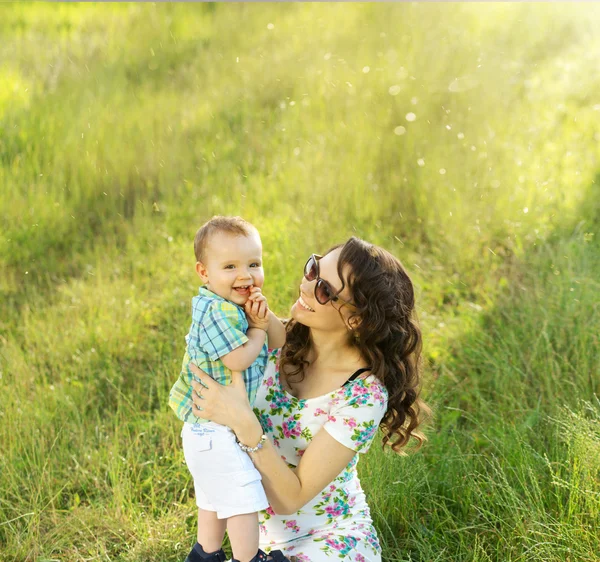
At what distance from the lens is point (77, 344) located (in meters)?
4.66

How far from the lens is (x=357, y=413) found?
264cm

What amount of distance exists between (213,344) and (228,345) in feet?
0.15

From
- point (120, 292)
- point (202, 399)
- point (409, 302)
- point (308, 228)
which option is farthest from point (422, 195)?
point (202, 399)

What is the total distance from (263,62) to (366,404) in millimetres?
5218

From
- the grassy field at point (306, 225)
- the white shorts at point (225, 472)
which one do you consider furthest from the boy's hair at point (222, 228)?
the grassy field at point (306, 225)

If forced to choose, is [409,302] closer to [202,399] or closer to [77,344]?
[202,399]

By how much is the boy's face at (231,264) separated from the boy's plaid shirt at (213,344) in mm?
38

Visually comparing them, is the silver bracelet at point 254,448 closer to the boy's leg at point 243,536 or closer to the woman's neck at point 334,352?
the boy's leg at point 243,536

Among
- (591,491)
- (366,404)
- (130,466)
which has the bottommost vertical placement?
(130,466)

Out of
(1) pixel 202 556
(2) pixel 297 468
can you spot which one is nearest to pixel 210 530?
(1) pixel 202 556

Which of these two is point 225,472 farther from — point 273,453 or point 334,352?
point 334,352

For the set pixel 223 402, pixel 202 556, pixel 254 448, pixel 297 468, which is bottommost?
pixel 202 556

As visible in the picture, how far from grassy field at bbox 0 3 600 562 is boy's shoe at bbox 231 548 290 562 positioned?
83cm

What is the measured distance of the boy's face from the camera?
2.53 metres
